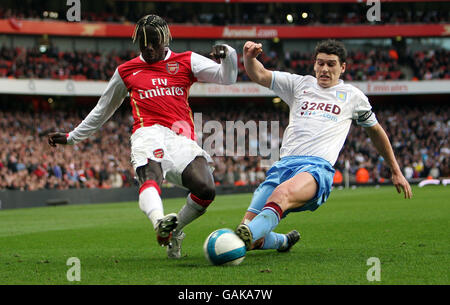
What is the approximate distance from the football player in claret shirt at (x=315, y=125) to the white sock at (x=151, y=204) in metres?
1.07

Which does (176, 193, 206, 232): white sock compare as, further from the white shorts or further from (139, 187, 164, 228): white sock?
(139, 187, 164, 228): white sock

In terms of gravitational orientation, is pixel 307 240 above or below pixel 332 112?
below

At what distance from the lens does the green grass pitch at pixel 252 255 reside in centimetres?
521

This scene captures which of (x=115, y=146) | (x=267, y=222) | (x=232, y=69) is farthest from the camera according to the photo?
(x=115, y=146)

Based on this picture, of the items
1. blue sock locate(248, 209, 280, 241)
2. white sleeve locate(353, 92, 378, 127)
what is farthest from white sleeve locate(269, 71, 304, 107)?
blue sock locate(248, 209, 280, 241)

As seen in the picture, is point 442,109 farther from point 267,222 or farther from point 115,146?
point 267,222

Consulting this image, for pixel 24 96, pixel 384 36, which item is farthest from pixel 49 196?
pixel 384 36

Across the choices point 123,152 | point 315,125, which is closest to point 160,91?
point 315,125

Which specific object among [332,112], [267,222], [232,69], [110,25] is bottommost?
[267,222]

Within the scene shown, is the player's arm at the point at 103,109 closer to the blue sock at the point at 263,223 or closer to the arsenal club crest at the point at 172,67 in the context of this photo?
the arsenal club crest at the point at 172,67

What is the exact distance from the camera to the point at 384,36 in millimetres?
42812

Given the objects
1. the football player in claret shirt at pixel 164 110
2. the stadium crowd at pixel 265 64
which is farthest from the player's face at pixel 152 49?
the stadium crowd at pixel 265 64

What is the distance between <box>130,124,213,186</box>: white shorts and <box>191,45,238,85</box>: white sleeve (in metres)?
0.75

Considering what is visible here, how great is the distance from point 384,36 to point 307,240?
36519mm
